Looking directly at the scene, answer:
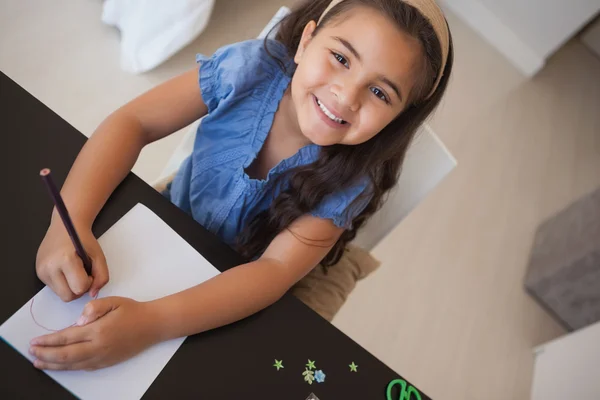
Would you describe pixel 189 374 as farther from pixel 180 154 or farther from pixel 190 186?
pixel 180 154

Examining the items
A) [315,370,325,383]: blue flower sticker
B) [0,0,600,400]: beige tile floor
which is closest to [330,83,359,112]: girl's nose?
[315,370,325,383]: blue flower sticker

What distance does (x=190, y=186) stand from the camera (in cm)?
93

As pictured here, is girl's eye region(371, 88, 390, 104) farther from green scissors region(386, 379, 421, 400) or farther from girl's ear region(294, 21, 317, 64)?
green scissors region(386, 379, 421, 400)

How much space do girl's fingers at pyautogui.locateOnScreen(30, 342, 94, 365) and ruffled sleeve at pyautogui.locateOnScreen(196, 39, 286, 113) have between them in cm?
45

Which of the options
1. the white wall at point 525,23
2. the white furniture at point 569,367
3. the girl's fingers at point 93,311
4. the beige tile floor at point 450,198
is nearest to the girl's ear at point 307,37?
the girl's fingers at point 93,311

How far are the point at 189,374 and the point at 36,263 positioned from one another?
0.21 m

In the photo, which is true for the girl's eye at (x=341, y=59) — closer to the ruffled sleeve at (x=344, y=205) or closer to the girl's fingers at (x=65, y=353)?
the ruffled sleeve at (x=344, y=205)

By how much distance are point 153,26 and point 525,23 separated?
183cm

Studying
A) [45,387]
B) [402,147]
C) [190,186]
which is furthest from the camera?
[190,186]

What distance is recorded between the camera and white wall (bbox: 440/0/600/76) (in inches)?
92.5

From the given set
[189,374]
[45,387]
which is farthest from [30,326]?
[189,374]

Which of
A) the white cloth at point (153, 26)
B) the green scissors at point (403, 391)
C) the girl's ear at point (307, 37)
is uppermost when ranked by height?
the white cloth at point (153, 26)

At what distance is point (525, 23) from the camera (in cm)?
245

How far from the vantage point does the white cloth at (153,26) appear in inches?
61.0
